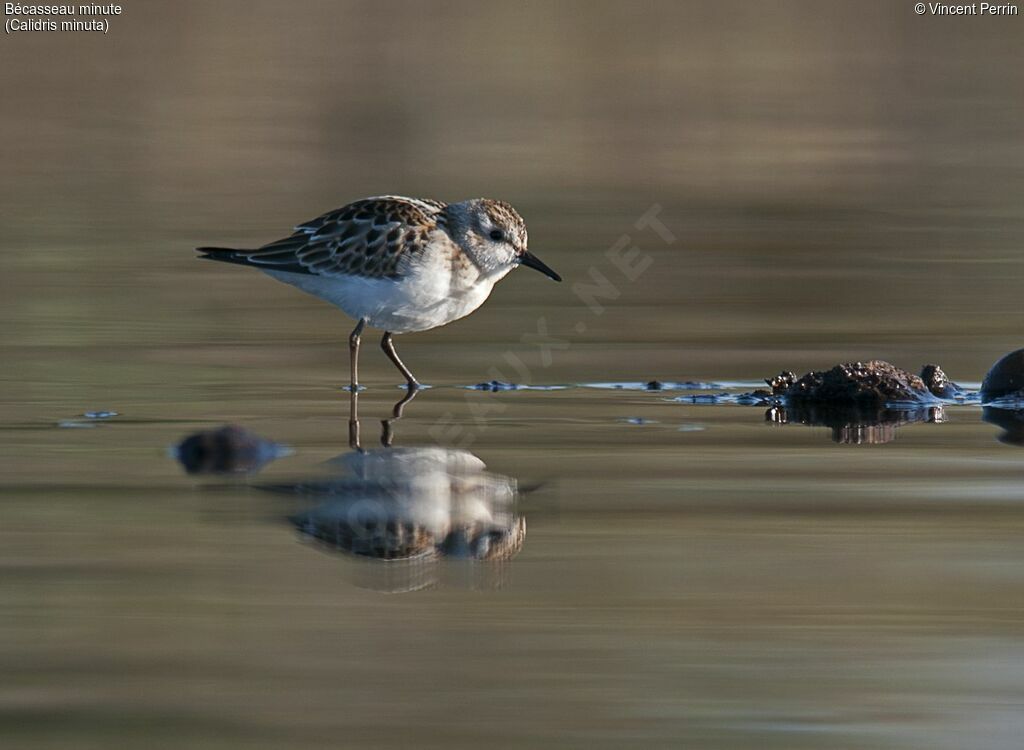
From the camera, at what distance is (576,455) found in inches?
351

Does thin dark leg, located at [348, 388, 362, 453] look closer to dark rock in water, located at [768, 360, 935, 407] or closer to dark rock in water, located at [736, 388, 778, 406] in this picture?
dark rock in water, located at [736, 388, 778, 406]

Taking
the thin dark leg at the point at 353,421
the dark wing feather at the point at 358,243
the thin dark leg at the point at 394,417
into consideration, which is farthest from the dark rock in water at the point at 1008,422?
the dark wing feather at the point at 358,243

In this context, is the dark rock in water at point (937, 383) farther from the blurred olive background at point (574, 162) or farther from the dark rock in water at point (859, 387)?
the blurred olive background at point (574, 162)

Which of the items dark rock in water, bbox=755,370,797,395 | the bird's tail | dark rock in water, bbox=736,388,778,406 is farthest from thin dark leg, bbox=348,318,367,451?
dark rock in water, bbox=755,370,797,395

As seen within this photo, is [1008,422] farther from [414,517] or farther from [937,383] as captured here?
[414,517]

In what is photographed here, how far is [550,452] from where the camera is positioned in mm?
9000

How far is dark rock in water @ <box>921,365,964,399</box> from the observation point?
10594 millimetres

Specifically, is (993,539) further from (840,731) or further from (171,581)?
(171,581)

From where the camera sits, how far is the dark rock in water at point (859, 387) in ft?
33.5

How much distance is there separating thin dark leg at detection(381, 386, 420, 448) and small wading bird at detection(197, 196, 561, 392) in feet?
0.66

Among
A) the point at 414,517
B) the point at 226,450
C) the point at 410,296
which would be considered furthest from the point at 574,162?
the point at 414,517

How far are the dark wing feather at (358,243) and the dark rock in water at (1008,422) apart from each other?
324 cm

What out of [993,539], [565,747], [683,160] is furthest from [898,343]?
[683,160]

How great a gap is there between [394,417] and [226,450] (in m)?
1.42
